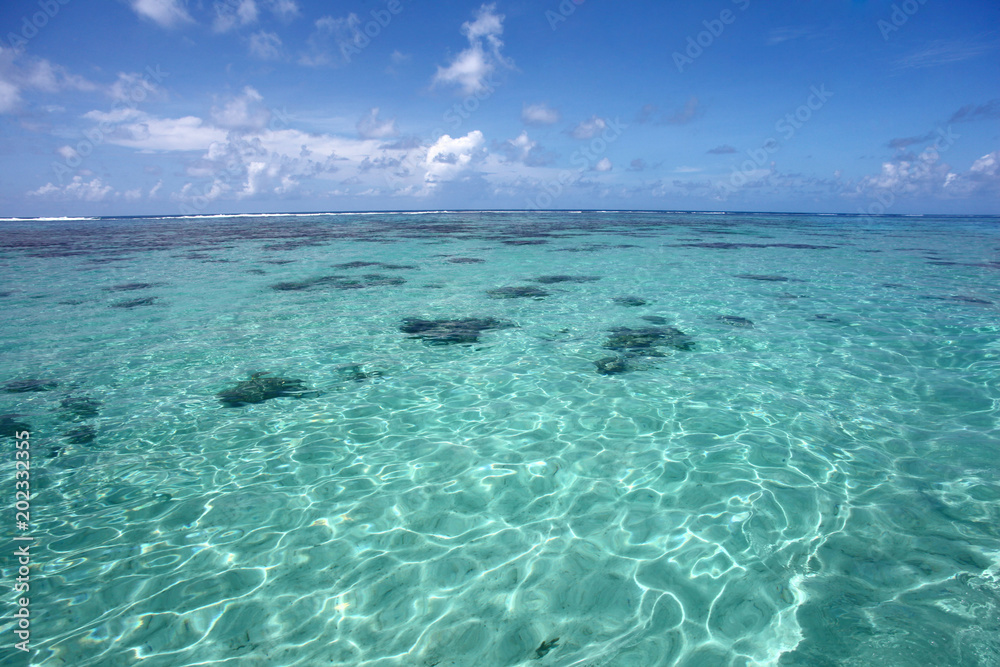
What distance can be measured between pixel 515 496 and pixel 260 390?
5624mm

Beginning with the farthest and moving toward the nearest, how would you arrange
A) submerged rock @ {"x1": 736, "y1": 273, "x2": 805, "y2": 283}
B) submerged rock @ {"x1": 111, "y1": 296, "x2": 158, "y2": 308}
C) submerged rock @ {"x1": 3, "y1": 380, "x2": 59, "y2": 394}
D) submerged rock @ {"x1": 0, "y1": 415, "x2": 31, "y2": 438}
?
submerged rock @ {"x1": 736, "y1": 273, "x2": 805, "y2": 283} < submerged rock @ {"x1": 111, "y1": 296, "x2": 158, "y2": 308} < submerged rock @ {"x1": 3, "y1": 380, "x2": 59, "y2": 394} < submerged rock @ {"x1": 0, "y1": 415, "x2": 31, "y2": 438}

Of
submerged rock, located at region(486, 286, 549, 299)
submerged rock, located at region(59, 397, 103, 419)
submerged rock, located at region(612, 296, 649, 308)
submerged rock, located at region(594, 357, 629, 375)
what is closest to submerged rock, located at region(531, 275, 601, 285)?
submerged rock, located at region(486, 286, 549, 299)

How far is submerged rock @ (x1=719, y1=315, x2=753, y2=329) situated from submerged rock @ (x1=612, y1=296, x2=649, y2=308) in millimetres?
2592

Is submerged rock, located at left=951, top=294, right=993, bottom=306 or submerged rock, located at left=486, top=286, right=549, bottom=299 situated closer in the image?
submerged rock, located at left=951, top=294, right=993, bottom=306

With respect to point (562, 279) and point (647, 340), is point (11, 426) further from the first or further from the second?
point (562, 279)

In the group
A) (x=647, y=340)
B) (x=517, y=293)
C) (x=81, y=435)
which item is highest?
(x=517, y=293)

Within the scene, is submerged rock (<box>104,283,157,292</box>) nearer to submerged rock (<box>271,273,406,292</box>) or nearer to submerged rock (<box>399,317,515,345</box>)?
submerged rock (<box>271,273,406,292</box>)

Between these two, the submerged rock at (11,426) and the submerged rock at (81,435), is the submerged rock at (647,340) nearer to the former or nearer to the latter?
the submerged rock at (81,435)

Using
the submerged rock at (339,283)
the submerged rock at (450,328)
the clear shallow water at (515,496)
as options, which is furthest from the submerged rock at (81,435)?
the submerged rock at (339,283)

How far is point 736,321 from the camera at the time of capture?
Result: 13.7 meters

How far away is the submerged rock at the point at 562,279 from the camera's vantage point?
66.7 feet

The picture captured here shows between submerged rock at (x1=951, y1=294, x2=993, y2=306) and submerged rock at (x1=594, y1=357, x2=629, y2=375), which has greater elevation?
submerged rock at (x1=951, y1=294, x2=993, y2=306)

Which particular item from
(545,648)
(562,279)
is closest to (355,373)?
(545,648)

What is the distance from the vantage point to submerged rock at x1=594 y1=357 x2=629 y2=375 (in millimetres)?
9867
